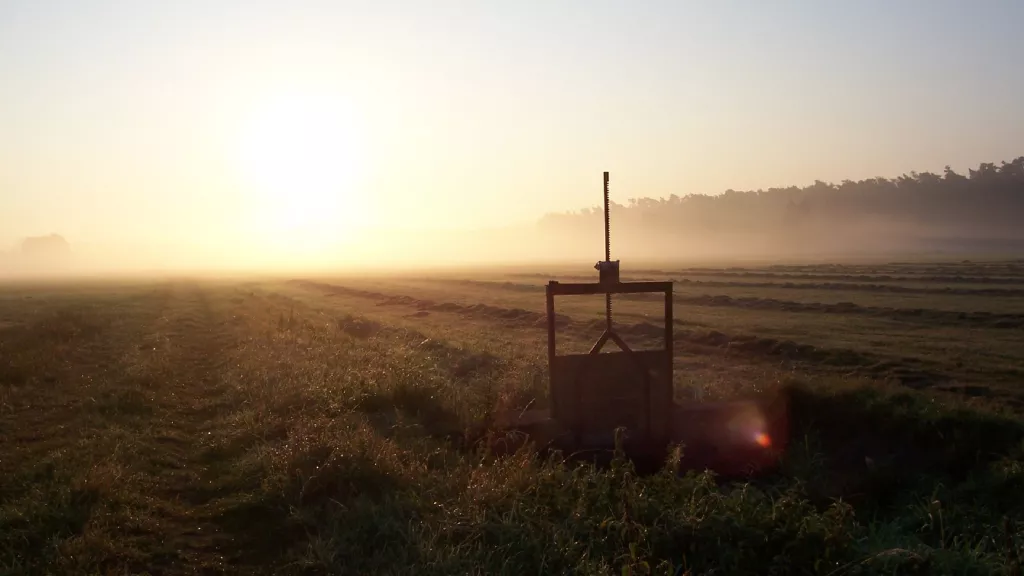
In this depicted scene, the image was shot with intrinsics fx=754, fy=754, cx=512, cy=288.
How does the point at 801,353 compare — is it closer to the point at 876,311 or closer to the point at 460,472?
the point at 876,311

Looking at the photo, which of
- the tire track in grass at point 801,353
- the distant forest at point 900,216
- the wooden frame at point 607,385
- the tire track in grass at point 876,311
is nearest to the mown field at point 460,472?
the tire track in grass at point 801,353

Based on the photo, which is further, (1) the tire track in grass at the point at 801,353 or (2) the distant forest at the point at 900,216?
(2) the distant forest at the point at 900,216

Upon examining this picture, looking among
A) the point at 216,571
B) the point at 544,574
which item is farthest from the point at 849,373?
the point at 216,571

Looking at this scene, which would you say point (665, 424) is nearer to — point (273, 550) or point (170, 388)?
point (273, 550)

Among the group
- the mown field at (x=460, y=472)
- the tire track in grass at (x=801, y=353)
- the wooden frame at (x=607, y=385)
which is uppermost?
the wooden frame at (x=607, y=385)

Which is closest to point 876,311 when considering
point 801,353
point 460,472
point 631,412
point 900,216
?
point 801,353

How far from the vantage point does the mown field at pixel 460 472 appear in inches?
258

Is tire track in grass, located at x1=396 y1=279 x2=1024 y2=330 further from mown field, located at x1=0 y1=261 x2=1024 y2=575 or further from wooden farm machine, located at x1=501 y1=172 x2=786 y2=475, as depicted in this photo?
wooden farm machine, located at x1=501 y1=172 x2=786 y2=475

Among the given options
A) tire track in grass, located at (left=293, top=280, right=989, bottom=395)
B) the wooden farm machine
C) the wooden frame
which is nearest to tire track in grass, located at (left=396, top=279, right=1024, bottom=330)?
tire track in grass, located at (left=293, top=280, right=989, bottom=395)

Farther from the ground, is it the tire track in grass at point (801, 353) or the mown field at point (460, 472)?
the mown field at point (460, 472)

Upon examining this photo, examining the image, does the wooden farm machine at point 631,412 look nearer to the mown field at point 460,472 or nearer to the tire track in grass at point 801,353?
the mown field at point 460,472

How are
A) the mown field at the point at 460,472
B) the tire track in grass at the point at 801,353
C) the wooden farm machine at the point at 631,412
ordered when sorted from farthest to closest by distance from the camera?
1. the tire track in grass at the point at 801,353
2. the wooden farm machine at the point at 631,412
3. the mown field at the point at 460,472

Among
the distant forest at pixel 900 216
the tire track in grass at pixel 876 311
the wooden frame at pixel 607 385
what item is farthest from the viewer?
the distant forest at pixel 900 216

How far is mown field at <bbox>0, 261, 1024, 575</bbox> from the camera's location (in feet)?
21.5
